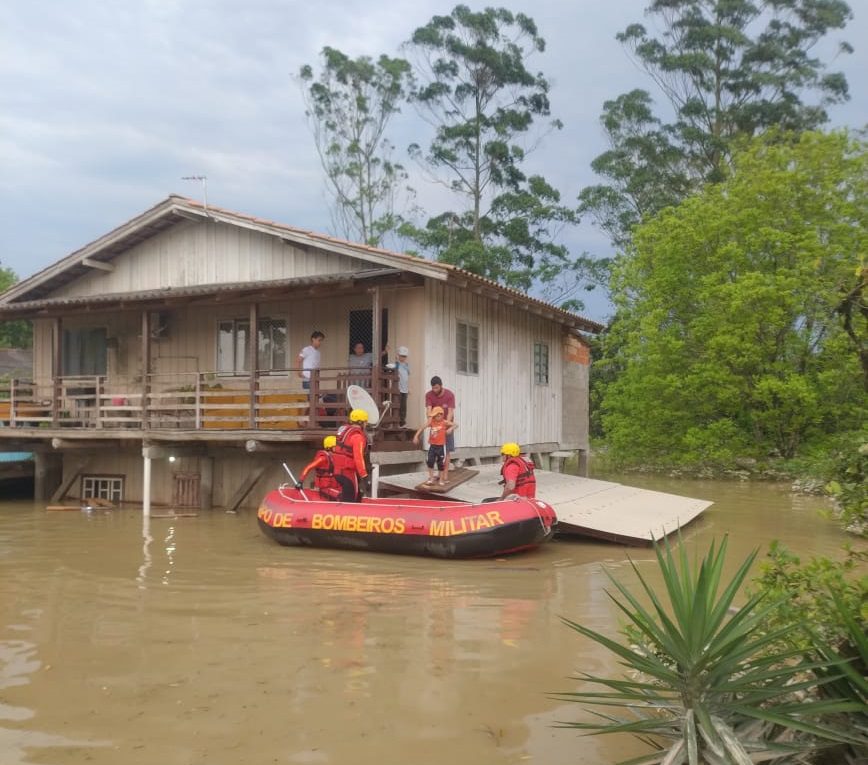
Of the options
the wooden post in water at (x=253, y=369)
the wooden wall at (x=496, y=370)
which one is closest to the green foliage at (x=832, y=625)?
the wooden wall at (x=496, y=370)

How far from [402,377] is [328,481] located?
2552mm

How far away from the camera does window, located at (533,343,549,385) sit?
17.8m

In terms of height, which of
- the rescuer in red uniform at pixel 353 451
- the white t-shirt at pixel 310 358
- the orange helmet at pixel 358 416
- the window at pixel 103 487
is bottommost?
the window at pixel 103 487

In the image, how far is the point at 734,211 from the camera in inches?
950

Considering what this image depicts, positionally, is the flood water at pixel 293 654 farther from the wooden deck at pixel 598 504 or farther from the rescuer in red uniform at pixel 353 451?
the rescuer in red uniform at pixel 353 451

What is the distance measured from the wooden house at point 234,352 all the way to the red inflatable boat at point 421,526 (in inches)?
84.0

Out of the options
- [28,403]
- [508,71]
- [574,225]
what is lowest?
[28,403]

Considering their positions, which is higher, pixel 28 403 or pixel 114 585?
pixel 28 403

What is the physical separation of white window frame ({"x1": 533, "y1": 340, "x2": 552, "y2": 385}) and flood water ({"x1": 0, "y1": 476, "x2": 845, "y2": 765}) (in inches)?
277

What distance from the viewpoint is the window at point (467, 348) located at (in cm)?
1451

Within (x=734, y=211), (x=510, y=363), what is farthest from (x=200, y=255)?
(x=734, y=211)

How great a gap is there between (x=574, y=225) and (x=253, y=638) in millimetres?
34730

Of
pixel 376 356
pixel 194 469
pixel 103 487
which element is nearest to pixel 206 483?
pixel 194 469

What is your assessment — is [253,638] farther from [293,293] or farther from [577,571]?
[293,293]
